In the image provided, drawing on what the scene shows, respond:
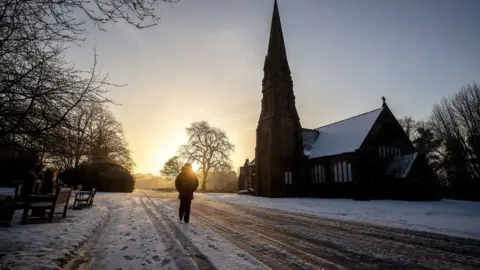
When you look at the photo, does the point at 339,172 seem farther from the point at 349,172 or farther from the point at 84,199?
the point at 84,199

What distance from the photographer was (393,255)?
487cm

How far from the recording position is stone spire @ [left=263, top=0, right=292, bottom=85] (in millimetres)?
37438

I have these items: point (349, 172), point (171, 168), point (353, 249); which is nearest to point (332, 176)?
point (349, 172)

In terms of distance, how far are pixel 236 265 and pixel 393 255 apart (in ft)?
9.85

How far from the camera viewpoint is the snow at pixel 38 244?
3992 mm

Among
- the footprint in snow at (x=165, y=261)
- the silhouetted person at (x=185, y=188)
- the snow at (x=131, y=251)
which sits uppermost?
the silhouetted person at (x=185, y=188)

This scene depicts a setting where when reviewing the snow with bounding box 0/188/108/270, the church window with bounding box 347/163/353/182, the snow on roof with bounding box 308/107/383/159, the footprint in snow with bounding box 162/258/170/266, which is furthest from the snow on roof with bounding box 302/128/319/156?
the footprint in snow with bounding box 162/258/170/266

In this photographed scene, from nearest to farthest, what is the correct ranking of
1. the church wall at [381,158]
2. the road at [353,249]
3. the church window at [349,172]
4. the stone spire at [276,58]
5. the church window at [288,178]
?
the road at [353,249] < the church wall at [381,158] < the church window at [349,172] < the church window at [288,178] < the stone spire at [276,58]

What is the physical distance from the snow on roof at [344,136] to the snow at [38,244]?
92.8ft

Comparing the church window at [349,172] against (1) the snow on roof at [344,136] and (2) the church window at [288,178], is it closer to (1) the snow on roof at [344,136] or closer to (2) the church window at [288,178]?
(1) the snow on roof at [344,136]

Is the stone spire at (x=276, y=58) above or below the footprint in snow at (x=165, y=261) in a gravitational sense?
above

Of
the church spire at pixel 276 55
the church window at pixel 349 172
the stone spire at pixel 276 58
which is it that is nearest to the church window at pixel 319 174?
the church window at pixel 349 172

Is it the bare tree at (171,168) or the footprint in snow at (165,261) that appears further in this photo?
the bare tree at (171,168)

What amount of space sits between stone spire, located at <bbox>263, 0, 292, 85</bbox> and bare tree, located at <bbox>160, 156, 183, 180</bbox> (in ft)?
95.0
